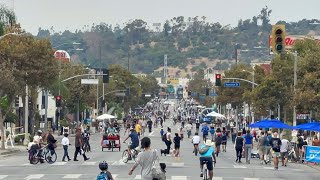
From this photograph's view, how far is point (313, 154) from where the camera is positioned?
46.6 metres

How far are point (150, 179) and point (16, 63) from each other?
45635 millimetres

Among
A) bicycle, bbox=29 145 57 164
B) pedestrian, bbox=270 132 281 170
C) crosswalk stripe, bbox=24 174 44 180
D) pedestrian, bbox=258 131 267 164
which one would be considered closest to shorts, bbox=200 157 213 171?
crosswalk stripe, bbox=24 174 44 180

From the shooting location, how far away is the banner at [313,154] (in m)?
46.2

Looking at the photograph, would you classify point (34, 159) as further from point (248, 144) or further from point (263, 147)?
point (263, 147)

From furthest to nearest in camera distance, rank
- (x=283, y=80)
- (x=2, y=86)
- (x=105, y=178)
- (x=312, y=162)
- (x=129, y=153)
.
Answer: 1. (x=283, y=80)
2. (x=2, y=86)
3. (x=312, y=162)
4. (x=129, y=153)
5. (x=105, y=178)

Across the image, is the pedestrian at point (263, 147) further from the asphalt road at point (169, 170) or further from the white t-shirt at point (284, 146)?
the white t-shirt at point (284, 146)

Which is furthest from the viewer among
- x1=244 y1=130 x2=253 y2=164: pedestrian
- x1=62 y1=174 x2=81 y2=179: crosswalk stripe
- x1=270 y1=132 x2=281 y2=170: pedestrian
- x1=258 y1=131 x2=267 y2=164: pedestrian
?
x1=258 y1=131 x2=267 y2=164: pedestrian

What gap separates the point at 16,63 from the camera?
217 feet

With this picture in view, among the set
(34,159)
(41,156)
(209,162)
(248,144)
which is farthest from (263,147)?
(209,162)

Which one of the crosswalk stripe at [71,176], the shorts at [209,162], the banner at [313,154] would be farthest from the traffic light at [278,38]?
the banner at [313,154]

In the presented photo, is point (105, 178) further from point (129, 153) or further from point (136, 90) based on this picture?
point (136, 90)

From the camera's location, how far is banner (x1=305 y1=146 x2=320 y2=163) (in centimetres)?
4625

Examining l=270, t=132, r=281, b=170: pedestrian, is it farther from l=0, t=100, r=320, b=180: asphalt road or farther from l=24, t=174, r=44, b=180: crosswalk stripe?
l=24, t=174, r=44, b=180: crosswalk stripe

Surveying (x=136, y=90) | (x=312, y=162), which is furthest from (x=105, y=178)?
(x=136, y=90)
